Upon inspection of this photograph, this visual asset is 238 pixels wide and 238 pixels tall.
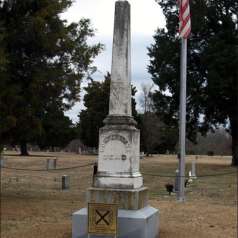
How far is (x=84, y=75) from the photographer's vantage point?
18.0m

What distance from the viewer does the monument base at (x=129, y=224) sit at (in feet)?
32.3

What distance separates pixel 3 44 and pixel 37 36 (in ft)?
3.99

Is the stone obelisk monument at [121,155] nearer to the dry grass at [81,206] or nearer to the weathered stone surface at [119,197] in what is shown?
the weathered stone surface at [119,197]

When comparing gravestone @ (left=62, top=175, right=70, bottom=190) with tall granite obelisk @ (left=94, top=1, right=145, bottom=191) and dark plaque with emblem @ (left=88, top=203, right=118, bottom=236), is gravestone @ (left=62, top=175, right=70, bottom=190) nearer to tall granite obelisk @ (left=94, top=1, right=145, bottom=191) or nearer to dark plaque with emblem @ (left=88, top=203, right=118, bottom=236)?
tall granite obelisk @ (left=94, top=1, right=145, bottom=191)

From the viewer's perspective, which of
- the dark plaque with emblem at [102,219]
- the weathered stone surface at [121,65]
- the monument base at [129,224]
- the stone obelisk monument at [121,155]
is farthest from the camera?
the weathered stone surface at [121,65]

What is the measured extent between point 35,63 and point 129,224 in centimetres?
792

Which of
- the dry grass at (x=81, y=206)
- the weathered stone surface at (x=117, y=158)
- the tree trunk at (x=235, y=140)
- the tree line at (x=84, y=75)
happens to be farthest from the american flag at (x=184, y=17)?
the tree trunk at (x=235, y=140)

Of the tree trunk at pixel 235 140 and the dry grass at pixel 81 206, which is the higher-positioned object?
the tree trunk at pixel 235 140

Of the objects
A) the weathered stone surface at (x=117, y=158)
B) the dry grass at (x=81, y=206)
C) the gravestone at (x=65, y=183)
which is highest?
the weathered stone surface at (x=117, y=158)

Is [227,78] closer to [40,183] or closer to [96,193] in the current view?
[40,183]

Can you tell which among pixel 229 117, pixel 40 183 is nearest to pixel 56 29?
pixel 40 183

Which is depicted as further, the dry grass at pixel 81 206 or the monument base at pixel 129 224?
the dry grass at pixel 81 206

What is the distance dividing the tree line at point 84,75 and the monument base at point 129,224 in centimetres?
558

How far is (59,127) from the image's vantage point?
6856cm
